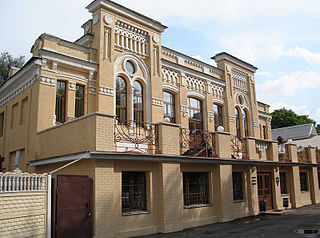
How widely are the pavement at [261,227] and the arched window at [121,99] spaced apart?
629 centimetres

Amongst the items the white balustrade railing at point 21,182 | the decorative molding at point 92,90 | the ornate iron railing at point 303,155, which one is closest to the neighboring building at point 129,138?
the decorative molding at point 92,90

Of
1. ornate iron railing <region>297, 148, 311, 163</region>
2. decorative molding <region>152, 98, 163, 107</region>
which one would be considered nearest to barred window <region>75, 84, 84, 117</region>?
decorative molding <region>152, 98, 163, 107</region>

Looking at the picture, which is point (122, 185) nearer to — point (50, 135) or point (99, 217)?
point (99, 217)

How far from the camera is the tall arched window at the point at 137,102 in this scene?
16.5m

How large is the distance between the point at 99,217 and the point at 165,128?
4.57 m

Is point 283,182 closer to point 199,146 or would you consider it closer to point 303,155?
point 303,155

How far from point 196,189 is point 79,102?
22.8ft

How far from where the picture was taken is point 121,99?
634 inches

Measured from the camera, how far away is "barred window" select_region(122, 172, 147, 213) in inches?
476

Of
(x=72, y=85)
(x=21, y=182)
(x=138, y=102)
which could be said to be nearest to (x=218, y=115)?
(x=138, y=102)

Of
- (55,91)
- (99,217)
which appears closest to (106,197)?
(99,217)

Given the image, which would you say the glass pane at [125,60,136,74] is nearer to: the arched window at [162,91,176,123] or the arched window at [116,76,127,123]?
the arched window at [116,76,127,123]

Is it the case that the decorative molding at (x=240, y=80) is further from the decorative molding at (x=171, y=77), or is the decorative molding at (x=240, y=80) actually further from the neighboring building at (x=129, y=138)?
the decorative molding at (x=171, y=77)

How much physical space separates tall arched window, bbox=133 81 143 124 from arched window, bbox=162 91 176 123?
1879mm
